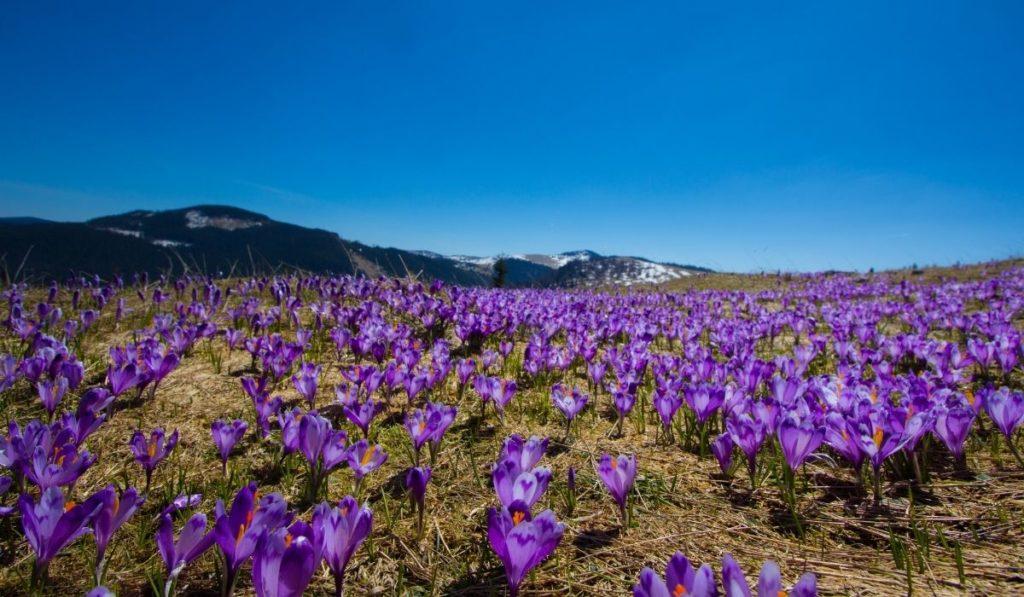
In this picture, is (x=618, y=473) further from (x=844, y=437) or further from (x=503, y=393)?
(x=503, y=393)

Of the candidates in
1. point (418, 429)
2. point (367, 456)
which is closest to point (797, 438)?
point (418, 429)

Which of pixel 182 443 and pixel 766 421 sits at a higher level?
pixel 766 421

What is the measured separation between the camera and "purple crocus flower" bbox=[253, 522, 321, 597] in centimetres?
119

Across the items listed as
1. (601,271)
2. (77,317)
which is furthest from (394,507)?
(601,271)

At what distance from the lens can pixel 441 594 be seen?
1.56m

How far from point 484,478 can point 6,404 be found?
10.9ft

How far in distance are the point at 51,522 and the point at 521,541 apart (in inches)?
56.7

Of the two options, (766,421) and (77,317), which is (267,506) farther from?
(77,317)

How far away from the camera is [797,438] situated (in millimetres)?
2115

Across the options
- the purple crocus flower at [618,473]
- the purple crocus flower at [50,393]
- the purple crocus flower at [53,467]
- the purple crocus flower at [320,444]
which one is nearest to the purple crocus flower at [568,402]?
the purple crocus flower at [618,473]

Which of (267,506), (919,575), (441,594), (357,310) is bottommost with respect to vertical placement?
(441,594)

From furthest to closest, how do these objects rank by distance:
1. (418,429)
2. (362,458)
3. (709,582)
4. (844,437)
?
(418,429) → (844,437) → (362,458) → (709,582)

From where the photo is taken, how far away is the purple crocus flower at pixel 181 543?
4.50 ft

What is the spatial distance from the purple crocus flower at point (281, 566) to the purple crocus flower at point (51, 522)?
656 mm
